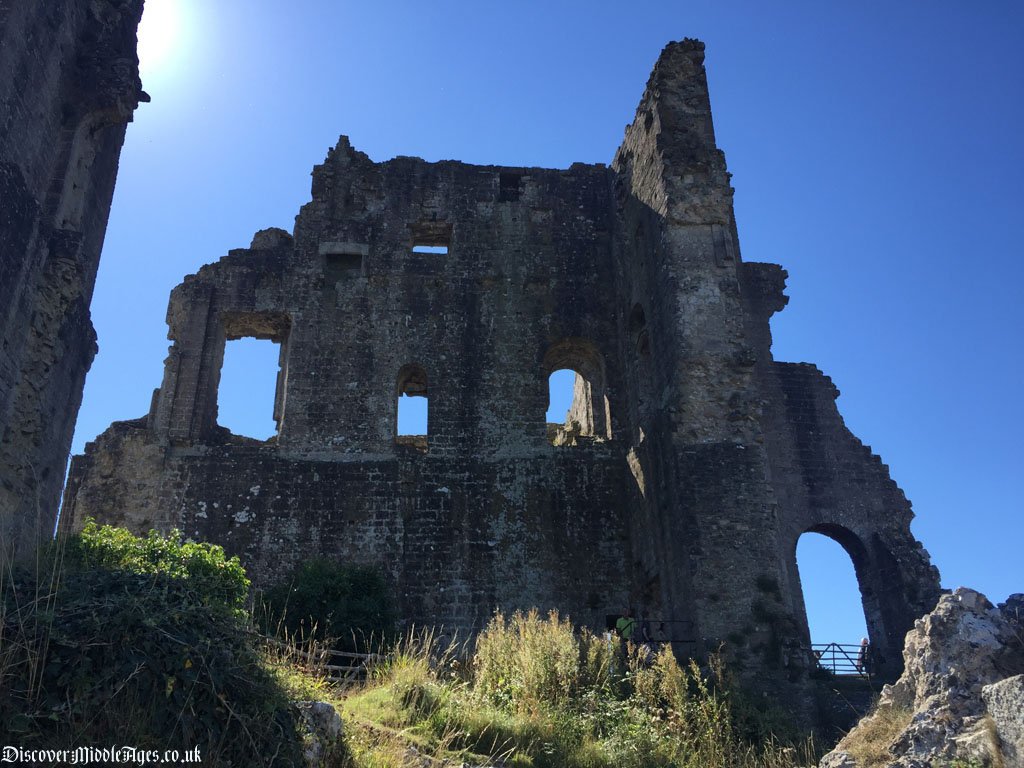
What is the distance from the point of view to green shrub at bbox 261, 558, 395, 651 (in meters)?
11.5

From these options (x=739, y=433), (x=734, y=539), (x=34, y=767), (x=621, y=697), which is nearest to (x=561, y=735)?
(x=621, y=697)

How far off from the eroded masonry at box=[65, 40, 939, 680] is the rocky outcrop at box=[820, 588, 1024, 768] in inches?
191

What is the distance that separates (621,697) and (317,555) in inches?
248

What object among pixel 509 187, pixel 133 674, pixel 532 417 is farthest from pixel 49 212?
pixel 509 187

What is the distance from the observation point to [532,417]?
1458 centimetres

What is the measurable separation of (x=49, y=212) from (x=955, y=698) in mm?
8347

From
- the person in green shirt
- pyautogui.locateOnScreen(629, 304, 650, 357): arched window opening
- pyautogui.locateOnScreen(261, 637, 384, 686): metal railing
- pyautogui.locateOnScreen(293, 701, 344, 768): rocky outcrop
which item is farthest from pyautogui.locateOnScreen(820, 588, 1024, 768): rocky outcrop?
pyautogui.locateOnScreen(629, 304, 650, 357): arched window opening

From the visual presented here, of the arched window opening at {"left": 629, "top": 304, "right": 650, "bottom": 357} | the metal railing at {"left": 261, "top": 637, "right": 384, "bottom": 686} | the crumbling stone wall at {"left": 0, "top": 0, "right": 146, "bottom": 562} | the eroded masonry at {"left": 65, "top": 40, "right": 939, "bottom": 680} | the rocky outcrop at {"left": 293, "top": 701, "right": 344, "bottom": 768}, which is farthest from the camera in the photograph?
the arched window opening at {"left": 629, "top": 304, "right": 650, "bottom": 357}

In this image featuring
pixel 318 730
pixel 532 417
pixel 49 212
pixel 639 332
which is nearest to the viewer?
pixel 318 730

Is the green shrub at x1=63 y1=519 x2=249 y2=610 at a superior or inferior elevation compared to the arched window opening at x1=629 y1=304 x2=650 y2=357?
inferior

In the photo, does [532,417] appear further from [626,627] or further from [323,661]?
[323,661]

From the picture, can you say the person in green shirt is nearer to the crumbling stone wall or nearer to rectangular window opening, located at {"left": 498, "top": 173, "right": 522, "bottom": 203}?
the crumbling stone wall

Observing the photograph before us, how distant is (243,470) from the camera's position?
45.5 feet

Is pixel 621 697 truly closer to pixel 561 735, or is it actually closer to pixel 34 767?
pixel 561 735
